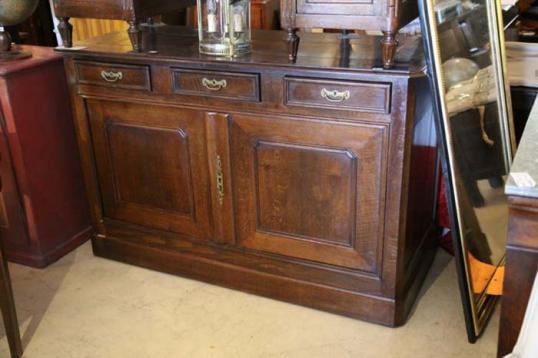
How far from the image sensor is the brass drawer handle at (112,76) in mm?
2150

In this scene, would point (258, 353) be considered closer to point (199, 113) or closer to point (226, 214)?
point (226, 214)

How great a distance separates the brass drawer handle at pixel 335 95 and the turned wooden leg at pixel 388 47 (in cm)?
15

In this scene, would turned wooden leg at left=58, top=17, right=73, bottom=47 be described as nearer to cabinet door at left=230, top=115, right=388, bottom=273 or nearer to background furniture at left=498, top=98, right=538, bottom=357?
cabinet door at left=230, top=115, right=388, bottom=273

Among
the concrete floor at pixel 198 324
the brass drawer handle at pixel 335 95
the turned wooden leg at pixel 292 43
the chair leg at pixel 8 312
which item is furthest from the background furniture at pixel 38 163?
the brass drawer handle at pixel 335 95

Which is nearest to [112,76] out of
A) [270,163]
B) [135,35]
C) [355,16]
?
[135,35]

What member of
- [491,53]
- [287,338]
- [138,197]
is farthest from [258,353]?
[491,53]

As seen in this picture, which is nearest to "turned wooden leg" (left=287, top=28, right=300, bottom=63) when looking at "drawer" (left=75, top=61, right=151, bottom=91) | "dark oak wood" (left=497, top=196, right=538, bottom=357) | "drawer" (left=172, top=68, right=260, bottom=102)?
"drawer" (left=172, top=68, right=260, bottom=102)

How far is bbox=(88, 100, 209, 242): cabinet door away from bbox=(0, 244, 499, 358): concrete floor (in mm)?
268

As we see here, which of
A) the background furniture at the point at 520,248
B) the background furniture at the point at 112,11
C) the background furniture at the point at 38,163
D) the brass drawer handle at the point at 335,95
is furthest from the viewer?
the background furniture at the point at 38,163

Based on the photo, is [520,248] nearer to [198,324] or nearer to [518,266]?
[518,266]

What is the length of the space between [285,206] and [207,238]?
0.38 meters

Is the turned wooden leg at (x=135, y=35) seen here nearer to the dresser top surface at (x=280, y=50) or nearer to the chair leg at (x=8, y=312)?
the dresser top surface at (x=280, y=50)

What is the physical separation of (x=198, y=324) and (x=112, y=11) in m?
1.17

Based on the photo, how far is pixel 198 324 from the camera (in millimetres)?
2117
